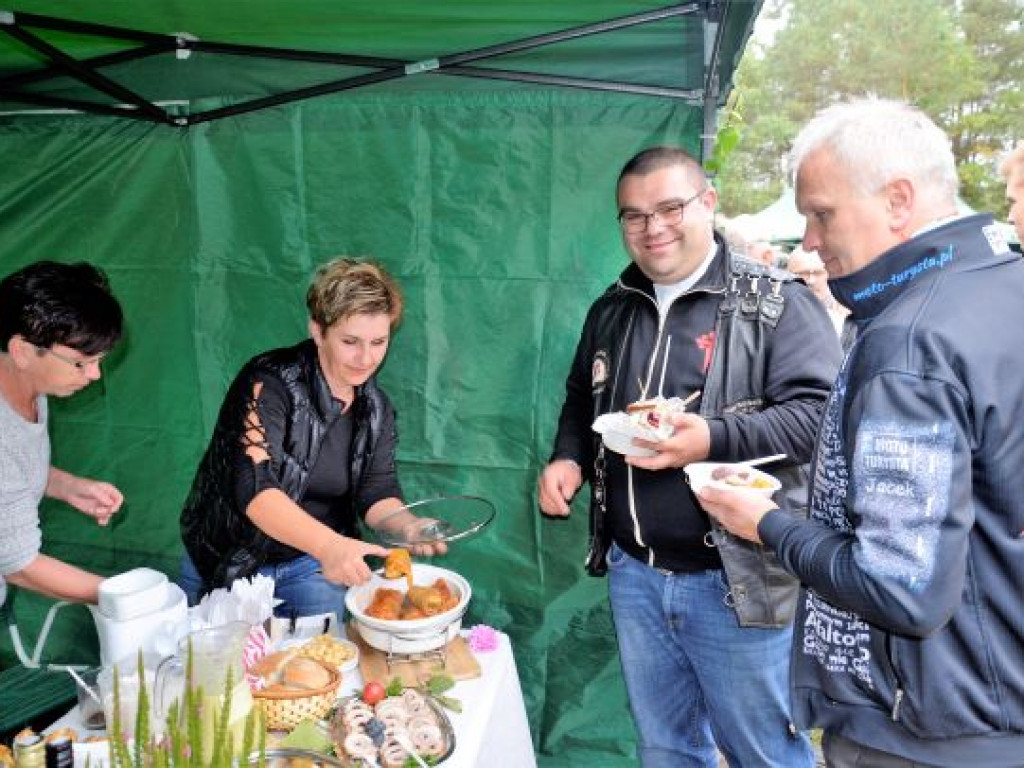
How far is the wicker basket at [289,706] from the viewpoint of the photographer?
155cm

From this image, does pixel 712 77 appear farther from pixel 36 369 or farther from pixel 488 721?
pixel 36 369

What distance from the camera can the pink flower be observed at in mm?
2006

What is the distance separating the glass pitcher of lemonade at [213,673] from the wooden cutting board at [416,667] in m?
0.43

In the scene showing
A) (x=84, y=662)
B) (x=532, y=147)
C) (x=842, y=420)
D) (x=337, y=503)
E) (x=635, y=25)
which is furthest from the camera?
(x=84, y=662)

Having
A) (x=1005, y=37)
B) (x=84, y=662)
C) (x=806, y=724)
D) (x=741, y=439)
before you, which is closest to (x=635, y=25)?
(x=741, y=439)

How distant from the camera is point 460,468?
299 centimetres

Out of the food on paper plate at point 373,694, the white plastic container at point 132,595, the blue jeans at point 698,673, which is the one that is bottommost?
the blue jeans at point 698,673

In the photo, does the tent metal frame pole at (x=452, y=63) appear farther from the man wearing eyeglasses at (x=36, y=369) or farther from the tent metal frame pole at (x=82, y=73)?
the man wearing eyeglasses at (x=36, y=369)

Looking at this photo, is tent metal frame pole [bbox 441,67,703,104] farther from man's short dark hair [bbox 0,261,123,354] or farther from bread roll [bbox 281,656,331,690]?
bread roll [bbox 281,656,331,690]

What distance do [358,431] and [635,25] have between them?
4.77 ft

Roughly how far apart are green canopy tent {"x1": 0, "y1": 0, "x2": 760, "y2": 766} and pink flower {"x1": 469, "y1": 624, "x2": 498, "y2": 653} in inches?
36.1

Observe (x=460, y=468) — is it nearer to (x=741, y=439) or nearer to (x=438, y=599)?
(x=438, y=599)

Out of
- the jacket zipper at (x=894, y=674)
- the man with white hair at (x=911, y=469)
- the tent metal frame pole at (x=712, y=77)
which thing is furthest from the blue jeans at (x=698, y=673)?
the tent metal frame pole at (x=712, y=77)

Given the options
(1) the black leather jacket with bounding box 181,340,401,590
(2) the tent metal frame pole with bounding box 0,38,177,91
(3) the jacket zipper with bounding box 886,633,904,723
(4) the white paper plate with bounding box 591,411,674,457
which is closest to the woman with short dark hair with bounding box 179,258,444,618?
(1) the black leather jacket with bounding box 181,340,401,590
